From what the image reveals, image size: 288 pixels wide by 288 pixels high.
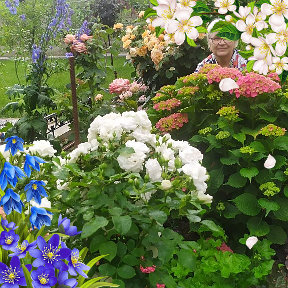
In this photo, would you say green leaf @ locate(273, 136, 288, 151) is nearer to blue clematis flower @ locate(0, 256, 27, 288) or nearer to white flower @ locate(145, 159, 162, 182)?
white flower @ locate(145, 159, 162, 182)

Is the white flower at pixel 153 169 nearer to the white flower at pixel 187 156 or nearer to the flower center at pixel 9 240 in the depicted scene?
the white flower at pixel 187 156

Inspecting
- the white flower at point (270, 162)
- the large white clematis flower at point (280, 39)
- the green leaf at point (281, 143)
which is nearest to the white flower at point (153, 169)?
the large white clematis flower at point (280, 39)

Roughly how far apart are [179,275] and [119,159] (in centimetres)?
89

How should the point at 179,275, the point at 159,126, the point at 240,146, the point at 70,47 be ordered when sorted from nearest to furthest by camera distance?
the point at 179,275 → the point at 240,146 → the point at 159,126 → the point at 70,47

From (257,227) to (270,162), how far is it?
41 centimetres

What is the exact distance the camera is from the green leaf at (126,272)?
1.92 m

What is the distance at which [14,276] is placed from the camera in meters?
1.42

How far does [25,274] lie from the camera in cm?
154

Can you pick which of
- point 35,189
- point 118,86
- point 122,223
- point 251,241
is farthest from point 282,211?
point 118,86

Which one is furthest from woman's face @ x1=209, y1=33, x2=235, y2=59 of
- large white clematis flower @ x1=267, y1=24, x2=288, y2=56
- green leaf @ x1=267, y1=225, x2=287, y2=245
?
large white clematis flower @ x1=267, y1=24, x2=288, y2=56

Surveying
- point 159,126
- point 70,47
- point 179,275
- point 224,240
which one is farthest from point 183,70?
→ point 179,275

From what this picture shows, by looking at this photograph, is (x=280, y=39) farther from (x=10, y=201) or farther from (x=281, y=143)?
(x=281, y=143)

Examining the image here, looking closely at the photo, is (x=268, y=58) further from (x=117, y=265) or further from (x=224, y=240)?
(x=224, y=240)

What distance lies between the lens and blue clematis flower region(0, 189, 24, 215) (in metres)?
1.42
